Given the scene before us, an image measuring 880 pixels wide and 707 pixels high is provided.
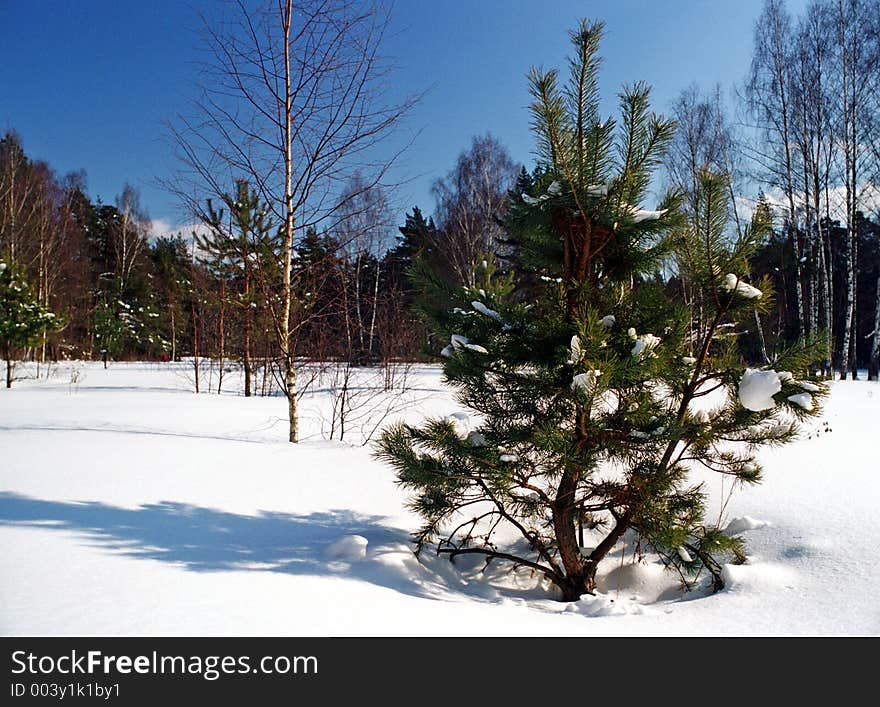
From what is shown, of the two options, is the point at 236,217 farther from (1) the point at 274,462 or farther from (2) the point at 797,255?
(2) the point at 797,255

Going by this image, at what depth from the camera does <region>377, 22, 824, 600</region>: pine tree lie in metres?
2.36

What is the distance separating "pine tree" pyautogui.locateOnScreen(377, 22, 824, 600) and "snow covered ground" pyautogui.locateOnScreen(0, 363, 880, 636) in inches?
14.0

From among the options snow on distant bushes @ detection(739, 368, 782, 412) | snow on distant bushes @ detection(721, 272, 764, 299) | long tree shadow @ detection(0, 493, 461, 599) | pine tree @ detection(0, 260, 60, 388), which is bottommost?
long tree shadow @ detection(0, 493, 461, 599)

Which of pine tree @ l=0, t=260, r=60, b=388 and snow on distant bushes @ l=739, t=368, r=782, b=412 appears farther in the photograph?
pine tree @ l=0, t=260, r=60, b=388

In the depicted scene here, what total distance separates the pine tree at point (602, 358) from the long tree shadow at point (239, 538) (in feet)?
0.98

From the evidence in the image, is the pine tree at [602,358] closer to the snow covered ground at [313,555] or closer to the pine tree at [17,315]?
the snow covered ground at [313,555]

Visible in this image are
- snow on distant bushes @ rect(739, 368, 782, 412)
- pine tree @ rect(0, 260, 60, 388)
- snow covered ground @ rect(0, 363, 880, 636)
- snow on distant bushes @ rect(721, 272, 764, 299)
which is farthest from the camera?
pine tree @ rect(0, 260, 60, 388)

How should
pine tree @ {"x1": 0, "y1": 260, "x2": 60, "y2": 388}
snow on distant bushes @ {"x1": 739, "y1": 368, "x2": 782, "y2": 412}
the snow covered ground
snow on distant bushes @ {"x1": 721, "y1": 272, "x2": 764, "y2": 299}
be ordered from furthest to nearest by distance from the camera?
pine tree @ {"x1": 0, "y1": 260, "x2": 60, "y2": 388}, snow on distant bushes @ {"x1": 721, "y1": 272, "x2": 764, "y2": 299}, snow on distant bushes @ {"x1": 739, "y1": 368, "x2": 782, "y2": 412}, the snow covered ground

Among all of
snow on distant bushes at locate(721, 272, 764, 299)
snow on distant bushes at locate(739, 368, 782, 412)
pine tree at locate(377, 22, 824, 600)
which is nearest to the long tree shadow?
pine tree at locate(377, 22, 824, 600)

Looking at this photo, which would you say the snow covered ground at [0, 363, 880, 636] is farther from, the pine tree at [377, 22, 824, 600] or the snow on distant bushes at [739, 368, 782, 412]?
the snow on distant bushes at [739, 368, 782, 412]

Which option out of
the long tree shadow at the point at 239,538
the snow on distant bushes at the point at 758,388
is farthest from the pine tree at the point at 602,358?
the long tree shadow at the point at 239,538
